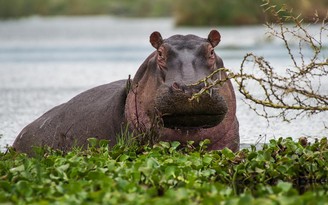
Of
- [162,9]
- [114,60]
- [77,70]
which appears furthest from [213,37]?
[162,9]

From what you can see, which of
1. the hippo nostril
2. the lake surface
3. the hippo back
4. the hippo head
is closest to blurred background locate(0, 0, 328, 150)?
the lake surface

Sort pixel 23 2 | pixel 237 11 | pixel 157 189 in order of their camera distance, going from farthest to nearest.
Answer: pixel 23 2, pixel 237 11, pixel 157 189

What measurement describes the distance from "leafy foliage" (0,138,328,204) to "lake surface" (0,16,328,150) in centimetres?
50

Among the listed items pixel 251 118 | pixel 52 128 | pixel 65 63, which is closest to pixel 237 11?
pixel 65 63

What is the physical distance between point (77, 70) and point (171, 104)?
559 inches

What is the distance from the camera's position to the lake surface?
1080 cm

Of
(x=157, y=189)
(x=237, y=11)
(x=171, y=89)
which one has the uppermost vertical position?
(x=237, y=11)

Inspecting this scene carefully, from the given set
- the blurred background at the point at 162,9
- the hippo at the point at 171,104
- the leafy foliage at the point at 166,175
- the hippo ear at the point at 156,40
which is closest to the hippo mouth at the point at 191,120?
the hippo at the point at 171,104

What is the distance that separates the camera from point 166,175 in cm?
611

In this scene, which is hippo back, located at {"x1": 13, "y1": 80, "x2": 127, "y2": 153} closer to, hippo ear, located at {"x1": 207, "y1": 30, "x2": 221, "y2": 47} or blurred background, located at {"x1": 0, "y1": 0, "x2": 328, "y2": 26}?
→ hippo ear, located at {"x1": 207, "y1": 30, "x2": 221, "y2": 47}

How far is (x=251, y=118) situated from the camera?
11.6 m

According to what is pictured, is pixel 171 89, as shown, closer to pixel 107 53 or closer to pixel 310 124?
pixel 310 124

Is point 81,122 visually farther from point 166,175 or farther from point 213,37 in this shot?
point 166,175

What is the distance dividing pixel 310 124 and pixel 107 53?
17.2 metres
